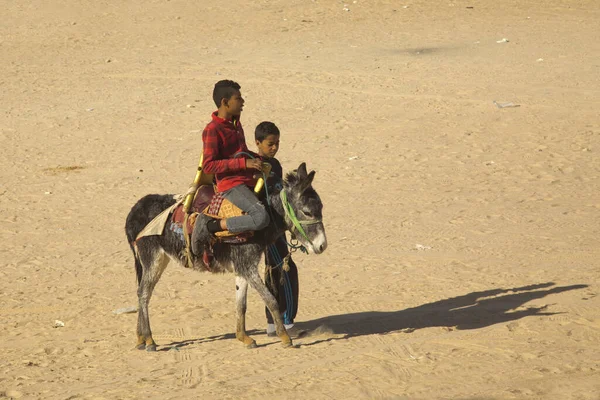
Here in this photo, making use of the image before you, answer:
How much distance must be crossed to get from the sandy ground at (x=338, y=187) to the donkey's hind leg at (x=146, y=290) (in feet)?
0.54

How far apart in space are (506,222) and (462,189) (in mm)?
Answer: 1657

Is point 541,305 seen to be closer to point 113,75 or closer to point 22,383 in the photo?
point 22,383

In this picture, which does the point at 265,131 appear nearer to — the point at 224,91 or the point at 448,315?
the point at 224,91

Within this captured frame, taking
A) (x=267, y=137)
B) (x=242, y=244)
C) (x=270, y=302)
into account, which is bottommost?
(x=270, y=302)

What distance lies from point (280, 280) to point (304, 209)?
1024mm

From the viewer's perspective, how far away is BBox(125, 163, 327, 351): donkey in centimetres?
801

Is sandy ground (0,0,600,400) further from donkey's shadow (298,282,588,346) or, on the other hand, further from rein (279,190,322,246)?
rein (279,190,322,246)

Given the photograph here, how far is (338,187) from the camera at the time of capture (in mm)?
14562

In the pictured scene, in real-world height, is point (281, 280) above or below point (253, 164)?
below

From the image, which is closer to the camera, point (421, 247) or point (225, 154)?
point (225, 154)

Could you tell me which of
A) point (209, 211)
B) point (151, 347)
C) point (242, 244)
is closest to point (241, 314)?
point (242, 244)

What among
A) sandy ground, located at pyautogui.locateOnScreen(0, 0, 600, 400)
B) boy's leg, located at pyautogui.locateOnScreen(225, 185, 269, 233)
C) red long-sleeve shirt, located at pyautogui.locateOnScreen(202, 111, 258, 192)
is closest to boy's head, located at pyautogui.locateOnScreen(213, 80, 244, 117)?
red long-sleeve shirt, located at pyautogui.locateOnScreen(202, 111, 258, 192)

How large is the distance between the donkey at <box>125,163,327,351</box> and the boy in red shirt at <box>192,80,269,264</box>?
0.26m

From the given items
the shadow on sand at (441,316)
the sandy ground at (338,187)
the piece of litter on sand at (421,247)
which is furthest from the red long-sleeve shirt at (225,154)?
Result: the piece of litter on sand at (421,247)
